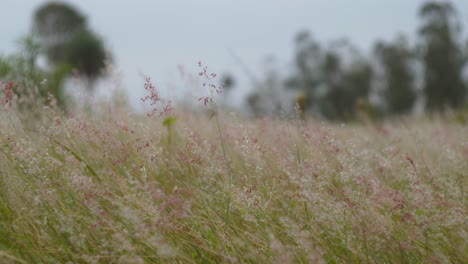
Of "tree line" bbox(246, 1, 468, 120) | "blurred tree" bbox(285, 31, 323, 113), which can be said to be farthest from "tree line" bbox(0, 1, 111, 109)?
"blurred tree" bbox(285, 31, 323, 113)

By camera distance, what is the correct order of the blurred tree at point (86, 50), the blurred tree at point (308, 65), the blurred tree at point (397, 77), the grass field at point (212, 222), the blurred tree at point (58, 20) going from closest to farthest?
the grass field at point (212, 222) < the blurred tree at point (86, 50) < the blurred tree at point (58, 20) < the blurred tree at point (397, 77) < the blurred tree at point (308, 65)

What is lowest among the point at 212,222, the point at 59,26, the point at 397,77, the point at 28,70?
the point at 397,77

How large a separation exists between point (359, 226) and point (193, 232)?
0.70 metres

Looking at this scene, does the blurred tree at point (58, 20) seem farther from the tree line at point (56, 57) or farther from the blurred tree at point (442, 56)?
the blurred tree at point (442, 56)

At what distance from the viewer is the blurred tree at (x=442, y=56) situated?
32.7m

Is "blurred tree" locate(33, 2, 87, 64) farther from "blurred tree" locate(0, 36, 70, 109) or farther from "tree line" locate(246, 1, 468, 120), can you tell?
"blurred tree" locate(0, 36, 70, 109)

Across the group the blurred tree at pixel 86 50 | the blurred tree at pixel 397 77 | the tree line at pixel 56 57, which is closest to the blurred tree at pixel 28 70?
the tree line at pixel 56 57

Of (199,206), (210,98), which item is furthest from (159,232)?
(210,98)

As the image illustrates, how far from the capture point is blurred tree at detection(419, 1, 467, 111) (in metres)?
32.7

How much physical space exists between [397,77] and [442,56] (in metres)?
5.75

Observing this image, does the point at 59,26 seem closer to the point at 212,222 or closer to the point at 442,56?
the point at 442,56

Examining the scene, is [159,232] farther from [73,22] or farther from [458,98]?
[458,98]

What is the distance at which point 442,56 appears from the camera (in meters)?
33.1

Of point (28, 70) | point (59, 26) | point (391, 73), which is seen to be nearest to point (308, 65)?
point (391, 73)
